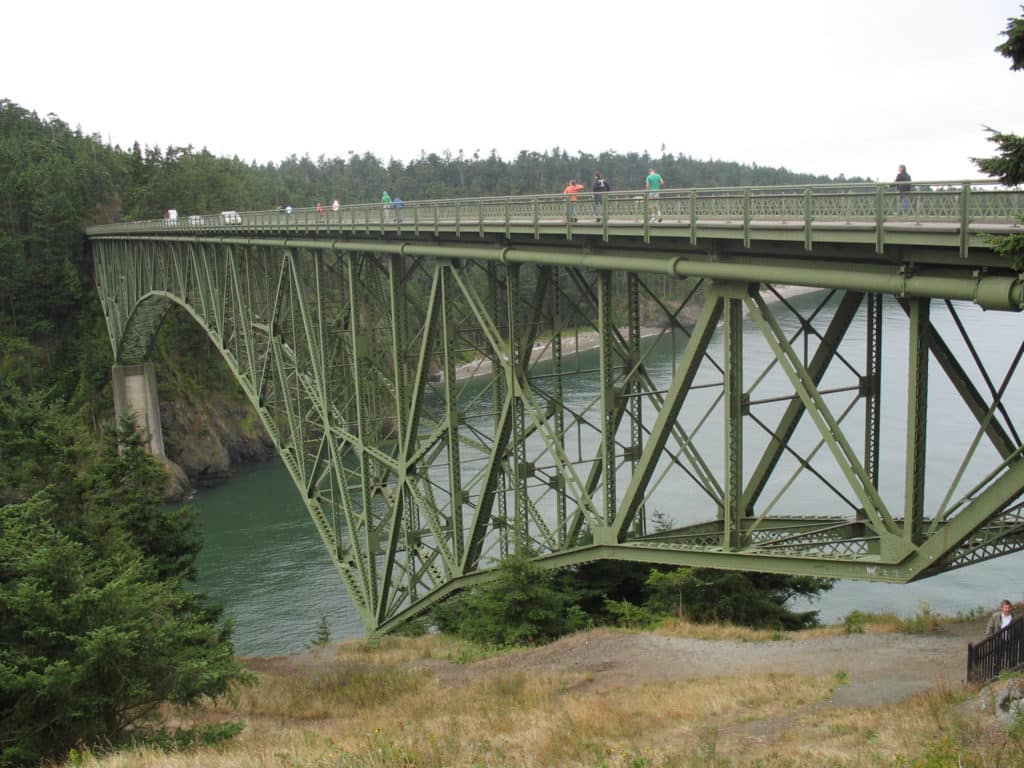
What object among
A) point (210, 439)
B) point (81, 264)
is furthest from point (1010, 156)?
point (81, 264)

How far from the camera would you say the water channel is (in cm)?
2969

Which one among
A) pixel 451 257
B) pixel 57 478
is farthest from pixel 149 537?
pixel 451 257

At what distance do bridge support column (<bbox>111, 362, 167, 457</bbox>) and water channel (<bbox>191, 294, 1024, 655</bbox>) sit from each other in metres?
6.61

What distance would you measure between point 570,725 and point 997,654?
18.3 ft

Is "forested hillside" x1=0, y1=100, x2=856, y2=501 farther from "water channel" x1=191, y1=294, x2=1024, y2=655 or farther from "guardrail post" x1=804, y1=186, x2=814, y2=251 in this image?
"guardrail post" x1=804, y1=186, x2=814, y2=251

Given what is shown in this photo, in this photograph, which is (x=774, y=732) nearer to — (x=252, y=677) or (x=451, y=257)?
(x=252, y=677)

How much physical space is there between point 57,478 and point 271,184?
3872 inches

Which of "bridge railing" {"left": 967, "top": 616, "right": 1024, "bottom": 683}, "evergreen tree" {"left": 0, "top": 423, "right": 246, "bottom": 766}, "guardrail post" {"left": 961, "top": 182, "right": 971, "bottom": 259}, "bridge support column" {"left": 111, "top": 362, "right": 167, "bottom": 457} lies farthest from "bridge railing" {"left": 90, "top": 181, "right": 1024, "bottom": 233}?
"bridge support column" {"left": 111, "top": 362, "right": 167, "bottom": 457}

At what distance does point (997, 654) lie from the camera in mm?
12172

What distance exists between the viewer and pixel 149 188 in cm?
7731

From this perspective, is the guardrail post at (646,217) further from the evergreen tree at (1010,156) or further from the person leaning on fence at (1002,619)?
the person leaning on fence at (1002,619)

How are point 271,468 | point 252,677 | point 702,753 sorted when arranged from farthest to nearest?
point 271,468 < point 252,677 < point 702,753

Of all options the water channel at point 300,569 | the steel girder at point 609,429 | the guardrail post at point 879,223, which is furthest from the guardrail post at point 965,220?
the water channel at point 300,569

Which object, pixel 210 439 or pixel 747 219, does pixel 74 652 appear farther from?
pixel 210 439
